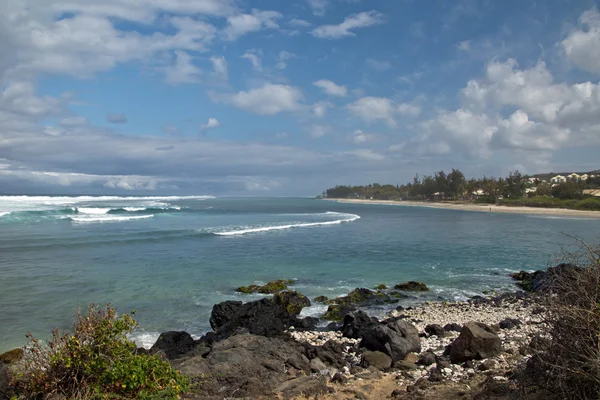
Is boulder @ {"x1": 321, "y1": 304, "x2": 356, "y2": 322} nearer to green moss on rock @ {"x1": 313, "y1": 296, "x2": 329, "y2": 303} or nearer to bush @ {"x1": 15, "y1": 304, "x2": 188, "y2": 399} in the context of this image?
green moss on rock @ {"x1": 313, "y1": 296, "x2": 329, "y2": 303}

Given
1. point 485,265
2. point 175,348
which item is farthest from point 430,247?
point 175,348

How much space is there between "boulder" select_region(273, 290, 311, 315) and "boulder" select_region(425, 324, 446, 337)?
17.1 ft

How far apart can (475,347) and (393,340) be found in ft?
6.75

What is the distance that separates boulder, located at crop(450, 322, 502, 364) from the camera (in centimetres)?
1020

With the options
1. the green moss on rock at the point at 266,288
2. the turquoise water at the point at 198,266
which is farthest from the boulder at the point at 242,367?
the green moss on rock at the point at 266,288

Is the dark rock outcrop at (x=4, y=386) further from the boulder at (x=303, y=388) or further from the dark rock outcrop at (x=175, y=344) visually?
A: the boulder at (x=303, y=388)

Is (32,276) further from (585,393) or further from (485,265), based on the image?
(485,265)

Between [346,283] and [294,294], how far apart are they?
5142 mm

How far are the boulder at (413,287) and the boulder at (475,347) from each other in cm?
974

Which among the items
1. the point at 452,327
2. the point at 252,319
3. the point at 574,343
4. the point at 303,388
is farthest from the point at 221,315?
the point at 574,343

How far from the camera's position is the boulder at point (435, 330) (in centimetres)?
1283

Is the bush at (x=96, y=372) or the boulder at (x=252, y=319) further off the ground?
the bush at (x=96, y=372)

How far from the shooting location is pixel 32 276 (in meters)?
21.1

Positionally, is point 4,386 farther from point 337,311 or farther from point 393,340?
point 337,311
